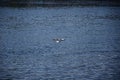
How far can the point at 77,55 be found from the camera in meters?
46.8

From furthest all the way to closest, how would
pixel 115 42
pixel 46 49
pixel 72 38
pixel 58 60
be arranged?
pixel 72 38, pixel 115 42, pixel 46 49, pixel 58 60

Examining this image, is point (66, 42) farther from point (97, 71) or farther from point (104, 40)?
point (97, 71)

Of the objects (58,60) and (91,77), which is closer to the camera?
(91,77)

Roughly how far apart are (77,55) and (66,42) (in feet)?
39.7

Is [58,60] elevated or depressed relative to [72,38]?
elevated

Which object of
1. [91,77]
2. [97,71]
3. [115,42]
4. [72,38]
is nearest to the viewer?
[91,77]

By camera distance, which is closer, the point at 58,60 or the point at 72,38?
the point at 58,60

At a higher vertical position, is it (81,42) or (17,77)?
(17,77)

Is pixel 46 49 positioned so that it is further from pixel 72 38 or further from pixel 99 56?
pixel 72 38

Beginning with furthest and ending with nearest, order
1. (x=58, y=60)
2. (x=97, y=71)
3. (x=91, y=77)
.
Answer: (x=58, y=60), (x=97, y=71), (x=91, y=77)

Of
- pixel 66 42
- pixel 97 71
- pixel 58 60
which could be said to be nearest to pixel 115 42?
pixel 66 42

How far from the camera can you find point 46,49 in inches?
2018

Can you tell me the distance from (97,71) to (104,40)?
23254 millimetres

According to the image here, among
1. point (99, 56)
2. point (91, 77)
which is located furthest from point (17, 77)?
point (99, 56)
